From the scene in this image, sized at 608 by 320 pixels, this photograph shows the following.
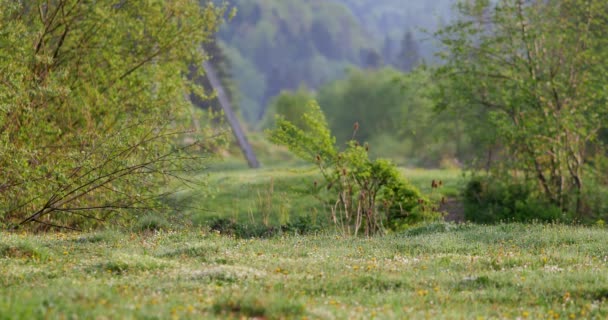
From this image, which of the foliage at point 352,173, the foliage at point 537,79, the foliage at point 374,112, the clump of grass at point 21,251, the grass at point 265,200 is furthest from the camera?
the foliage at point 374,112

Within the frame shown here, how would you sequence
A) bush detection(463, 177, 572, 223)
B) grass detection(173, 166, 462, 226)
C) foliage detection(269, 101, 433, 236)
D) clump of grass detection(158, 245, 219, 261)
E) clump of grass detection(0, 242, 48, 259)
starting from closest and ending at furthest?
clump of grass detection(0, 242, 48, 259)
clump of grass detection(158, 245, 219, 261)
foliage detection(269, 101, 433, 236)
grass detection(173, 166, 462, 226)
bush detection(463, 177, 572, 223)

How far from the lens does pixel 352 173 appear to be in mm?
20344

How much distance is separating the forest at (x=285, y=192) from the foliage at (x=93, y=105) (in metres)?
0.07

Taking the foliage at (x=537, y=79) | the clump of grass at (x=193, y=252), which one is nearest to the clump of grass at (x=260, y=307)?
the clump of grass at (x=193, y=252)

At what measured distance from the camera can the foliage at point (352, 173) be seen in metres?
20.1

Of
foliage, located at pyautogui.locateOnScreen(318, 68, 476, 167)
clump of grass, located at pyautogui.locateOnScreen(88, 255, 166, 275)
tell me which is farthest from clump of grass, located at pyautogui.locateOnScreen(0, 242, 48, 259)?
foliage, located at pyautogui.locateOnScreen(318, 68, 476, 167)

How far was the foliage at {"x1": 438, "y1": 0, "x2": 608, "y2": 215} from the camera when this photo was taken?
74.8ft

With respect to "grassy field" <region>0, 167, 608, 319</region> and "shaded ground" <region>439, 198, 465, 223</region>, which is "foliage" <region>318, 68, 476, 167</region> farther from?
"grassy field" <region>0, 167, 608, 319</region>

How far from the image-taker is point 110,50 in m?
Answer: 21.0

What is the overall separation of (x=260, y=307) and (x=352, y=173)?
1261 centimetres

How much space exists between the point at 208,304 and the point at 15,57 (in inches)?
467

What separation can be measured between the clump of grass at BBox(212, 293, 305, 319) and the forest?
1.0 inches

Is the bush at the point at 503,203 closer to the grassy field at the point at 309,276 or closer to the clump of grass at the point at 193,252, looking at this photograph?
the grassy field at the point at 309,276

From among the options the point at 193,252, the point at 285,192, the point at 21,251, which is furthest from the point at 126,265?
the point at 285,192
